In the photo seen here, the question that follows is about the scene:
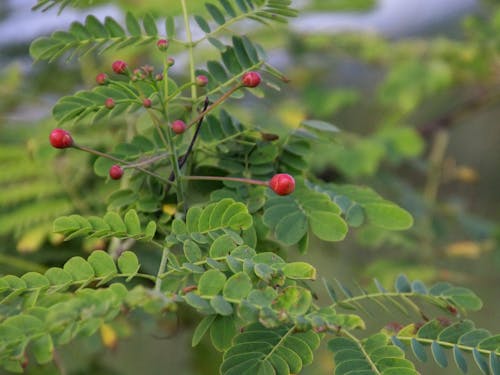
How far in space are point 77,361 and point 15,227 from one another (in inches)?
12.3

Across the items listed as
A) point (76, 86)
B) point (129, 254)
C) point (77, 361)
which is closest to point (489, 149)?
point (76, 86)

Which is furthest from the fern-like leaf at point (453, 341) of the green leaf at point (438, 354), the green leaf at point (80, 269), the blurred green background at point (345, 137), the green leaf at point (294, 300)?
the blurred green background at point (345, 137)

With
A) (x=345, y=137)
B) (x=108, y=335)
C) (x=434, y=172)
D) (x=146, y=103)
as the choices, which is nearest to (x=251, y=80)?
(x=146, y=103)

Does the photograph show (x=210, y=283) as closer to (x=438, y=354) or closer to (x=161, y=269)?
(x=161, y=269)

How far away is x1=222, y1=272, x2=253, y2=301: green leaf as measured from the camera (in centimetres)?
42

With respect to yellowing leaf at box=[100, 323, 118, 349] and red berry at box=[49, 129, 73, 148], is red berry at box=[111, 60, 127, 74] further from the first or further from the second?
yellowing leaf at box=[100, 323, 118, 349]

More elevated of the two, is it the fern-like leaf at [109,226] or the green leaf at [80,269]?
the fern-like leaf at [109,226]

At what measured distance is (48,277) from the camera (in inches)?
18.8

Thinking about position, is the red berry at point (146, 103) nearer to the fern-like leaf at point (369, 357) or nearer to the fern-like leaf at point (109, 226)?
the fern-like leaf at point (109, 226)

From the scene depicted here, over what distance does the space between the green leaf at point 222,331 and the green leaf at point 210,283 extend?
0.05 m

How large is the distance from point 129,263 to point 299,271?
12 cm

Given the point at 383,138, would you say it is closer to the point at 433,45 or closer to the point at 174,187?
the point at 433,45

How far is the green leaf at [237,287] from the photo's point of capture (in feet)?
1.38

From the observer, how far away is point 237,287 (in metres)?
0.42
